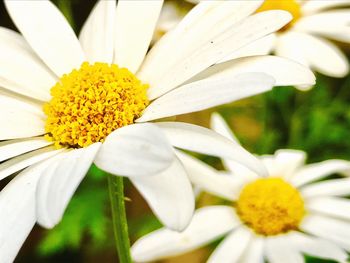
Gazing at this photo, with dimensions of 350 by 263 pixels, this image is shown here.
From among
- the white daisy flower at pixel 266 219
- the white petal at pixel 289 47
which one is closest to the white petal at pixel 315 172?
the white daisy flower at pixel 266 219

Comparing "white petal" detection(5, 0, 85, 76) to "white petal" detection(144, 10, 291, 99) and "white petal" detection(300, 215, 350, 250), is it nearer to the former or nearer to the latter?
"white petal" detection(144, 10, 291, 99)

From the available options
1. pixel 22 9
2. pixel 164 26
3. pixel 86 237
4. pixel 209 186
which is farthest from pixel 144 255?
pixel 86 237

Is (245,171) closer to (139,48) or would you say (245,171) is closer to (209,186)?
(209,186)

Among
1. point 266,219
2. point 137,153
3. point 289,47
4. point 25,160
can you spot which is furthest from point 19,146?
point 289,47

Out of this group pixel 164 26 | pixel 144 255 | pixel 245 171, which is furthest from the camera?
pixel 164 26

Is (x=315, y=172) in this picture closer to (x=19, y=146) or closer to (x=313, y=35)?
(x=313, y=35)
